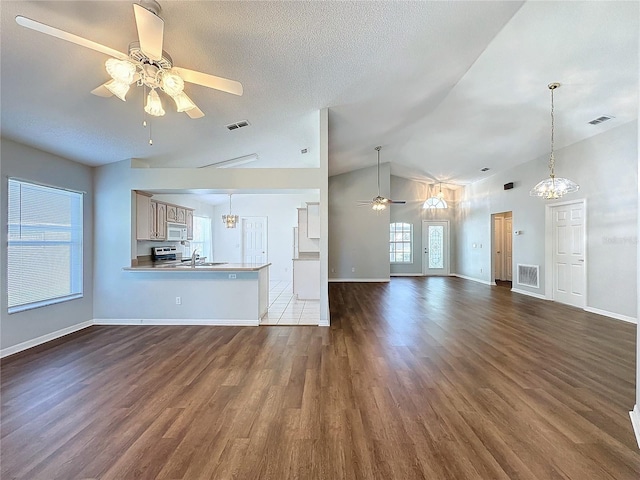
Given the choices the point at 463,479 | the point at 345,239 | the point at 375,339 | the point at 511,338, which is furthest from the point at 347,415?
the point at 345,239

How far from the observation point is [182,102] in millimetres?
2129

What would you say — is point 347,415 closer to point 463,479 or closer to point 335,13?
point 463,479

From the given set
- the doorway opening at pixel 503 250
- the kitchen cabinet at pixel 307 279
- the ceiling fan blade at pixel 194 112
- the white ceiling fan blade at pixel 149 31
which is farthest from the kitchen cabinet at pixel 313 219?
the doorway opening at pixel 503 250

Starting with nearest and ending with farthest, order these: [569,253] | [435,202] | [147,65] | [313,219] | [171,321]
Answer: [147,65] → [171,321] → [569,253] → [313,219] → [435,202]

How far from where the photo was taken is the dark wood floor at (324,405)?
171 centimetres

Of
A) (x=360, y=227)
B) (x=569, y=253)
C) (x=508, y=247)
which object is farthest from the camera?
(x=508, y=247)

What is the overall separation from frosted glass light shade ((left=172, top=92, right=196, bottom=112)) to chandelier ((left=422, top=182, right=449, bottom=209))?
935 centimetres

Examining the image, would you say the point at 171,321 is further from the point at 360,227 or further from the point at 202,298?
the point at 360,227

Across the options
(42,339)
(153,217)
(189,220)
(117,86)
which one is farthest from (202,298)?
(117,86)

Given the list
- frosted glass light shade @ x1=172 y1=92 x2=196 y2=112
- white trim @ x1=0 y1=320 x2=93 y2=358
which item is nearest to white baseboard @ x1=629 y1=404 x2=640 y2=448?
frosted glass light shade @ x1=172 y1=92 x2=196 y2=112

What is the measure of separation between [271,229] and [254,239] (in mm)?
638

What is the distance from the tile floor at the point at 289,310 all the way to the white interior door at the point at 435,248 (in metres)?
5.66

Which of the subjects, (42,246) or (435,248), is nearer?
(42,246)

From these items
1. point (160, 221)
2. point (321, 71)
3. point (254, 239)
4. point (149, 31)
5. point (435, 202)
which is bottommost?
point (254, 239)
